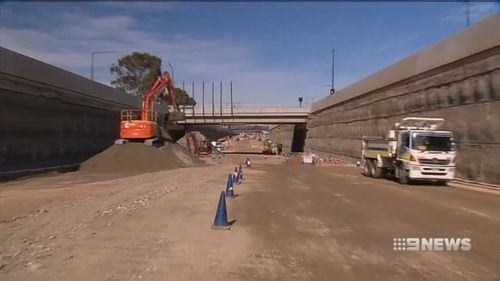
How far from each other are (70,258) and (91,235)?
2.16 meters

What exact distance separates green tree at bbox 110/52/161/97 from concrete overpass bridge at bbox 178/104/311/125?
23.1m

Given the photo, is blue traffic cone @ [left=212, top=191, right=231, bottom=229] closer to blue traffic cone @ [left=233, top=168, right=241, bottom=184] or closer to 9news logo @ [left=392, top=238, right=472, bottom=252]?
9news logo @ [left=392, top=238, right=472, bottom=252]

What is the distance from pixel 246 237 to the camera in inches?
412

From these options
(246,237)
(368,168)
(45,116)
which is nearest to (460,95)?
(368,168)

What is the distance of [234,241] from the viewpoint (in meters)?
10.0

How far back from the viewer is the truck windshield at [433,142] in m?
24.9

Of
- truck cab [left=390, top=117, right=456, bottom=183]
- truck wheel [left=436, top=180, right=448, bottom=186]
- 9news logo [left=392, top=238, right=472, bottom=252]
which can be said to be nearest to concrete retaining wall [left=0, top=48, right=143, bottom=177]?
truck cab [left=390, top=117, right=456, bottom=183]

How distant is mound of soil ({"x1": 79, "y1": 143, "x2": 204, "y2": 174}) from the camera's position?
3656cm

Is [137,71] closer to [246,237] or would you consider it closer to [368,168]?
[368,168]

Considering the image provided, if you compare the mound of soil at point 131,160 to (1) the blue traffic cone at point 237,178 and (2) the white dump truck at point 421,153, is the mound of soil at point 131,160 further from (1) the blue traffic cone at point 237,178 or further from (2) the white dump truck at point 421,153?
(2) the white dump truck at point 421,153

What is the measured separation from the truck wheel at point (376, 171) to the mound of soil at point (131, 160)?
49.4 feet

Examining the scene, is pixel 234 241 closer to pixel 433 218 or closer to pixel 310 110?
pixel 433 218

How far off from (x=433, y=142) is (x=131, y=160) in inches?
827

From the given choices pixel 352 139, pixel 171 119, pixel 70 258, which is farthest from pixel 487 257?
pixel 352 139
